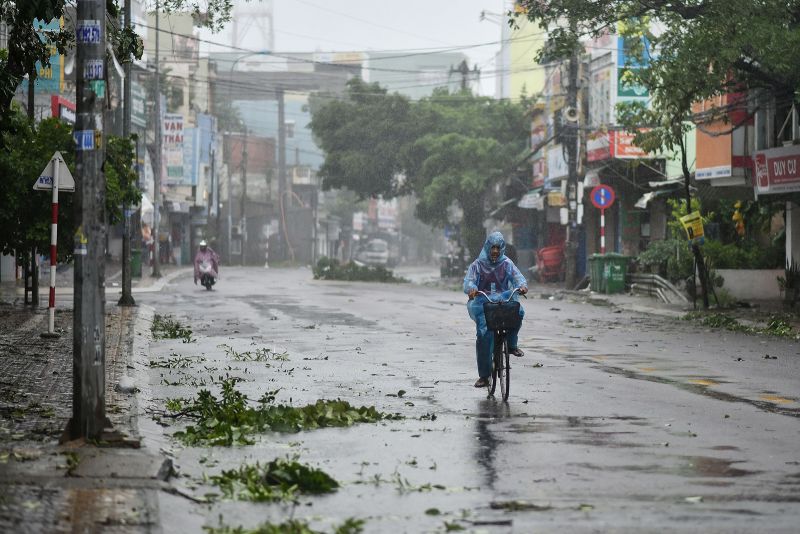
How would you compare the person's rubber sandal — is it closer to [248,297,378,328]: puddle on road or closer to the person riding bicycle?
the person riding bicycle

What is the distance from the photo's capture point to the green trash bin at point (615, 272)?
128ft

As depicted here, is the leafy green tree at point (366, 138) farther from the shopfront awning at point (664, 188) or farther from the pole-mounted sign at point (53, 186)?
the pole-mounted sign at point (53, 186)

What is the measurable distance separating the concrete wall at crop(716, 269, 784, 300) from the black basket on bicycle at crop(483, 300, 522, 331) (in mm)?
21440

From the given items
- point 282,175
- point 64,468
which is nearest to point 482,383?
point 64,468

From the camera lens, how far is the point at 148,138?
228 ft

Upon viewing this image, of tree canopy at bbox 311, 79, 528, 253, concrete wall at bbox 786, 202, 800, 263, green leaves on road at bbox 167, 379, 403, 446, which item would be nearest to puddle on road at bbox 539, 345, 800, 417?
green leaves on road at bbox 167, 379, 403, 446

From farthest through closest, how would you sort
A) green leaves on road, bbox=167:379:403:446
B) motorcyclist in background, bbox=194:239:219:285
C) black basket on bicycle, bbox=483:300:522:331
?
motorcyclist in background, bbox=194:239:219:285
black basket on bicycle, bbox=483:300:522:331
green leaves on road, bbox=167:379:403:446

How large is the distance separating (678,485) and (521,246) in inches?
2309

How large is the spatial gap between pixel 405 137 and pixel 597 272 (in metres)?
26.2

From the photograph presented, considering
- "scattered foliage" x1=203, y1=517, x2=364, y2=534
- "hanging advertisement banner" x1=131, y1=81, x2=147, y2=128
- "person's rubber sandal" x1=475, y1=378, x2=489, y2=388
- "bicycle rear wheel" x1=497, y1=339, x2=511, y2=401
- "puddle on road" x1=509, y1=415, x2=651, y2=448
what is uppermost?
"hanging advertisement banner" x1=131, y1=81, x2=147, y2=128

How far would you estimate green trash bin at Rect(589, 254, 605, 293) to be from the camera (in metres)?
39.4

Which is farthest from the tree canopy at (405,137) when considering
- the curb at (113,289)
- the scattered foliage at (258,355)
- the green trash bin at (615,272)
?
the scattered foliage at (258,355)

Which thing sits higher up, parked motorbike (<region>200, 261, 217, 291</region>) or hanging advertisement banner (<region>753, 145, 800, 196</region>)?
hanging advertisement banner (<region>753, 145, 800, 196</region>)

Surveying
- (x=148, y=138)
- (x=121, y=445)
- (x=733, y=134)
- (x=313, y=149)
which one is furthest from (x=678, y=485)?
(x=313, y=149)
